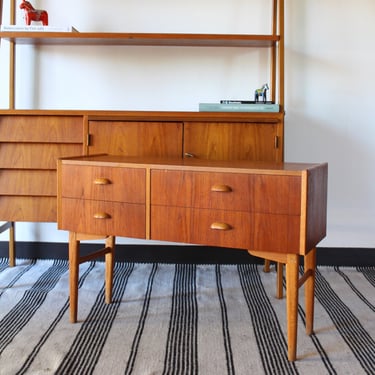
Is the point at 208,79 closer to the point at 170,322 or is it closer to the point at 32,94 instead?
the point at 32,94

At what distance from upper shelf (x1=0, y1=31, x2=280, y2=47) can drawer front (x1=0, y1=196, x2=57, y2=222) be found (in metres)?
0.81

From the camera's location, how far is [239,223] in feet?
4.86

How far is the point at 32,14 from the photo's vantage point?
7.70 ft

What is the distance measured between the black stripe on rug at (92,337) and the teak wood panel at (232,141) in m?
0.77

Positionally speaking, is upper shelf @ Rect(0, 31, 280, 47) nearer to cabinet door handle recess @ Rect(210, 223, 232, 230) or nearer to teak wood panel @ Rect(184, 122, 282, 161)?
teak wood panel @ Rect(184, 122, 282, 161)

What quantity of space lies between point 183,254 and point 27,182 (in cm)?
95

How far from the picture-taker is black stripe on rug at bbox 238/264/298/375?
149 cm

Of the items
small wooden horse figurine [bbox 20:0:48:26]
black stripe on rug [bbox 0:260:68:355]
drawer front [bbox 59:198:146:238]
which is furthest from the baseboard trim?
small wooden horse figurine [bbox 20:0:48:26]

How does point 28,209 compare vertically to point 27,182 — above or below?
below

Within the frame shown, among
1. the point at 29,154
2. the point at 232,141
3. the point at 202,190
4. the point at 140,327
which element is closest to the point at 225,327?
the point at 140,327

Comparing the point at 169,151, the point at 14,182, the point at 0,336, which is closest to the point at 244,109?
the point at 169,151

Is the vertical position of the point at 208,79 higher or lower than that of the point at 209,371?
higher

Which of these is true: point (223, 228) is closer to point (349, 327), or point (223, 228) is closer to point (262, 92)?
point (349, 327)

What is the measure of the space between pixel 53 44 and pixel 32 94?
0.30 meters
